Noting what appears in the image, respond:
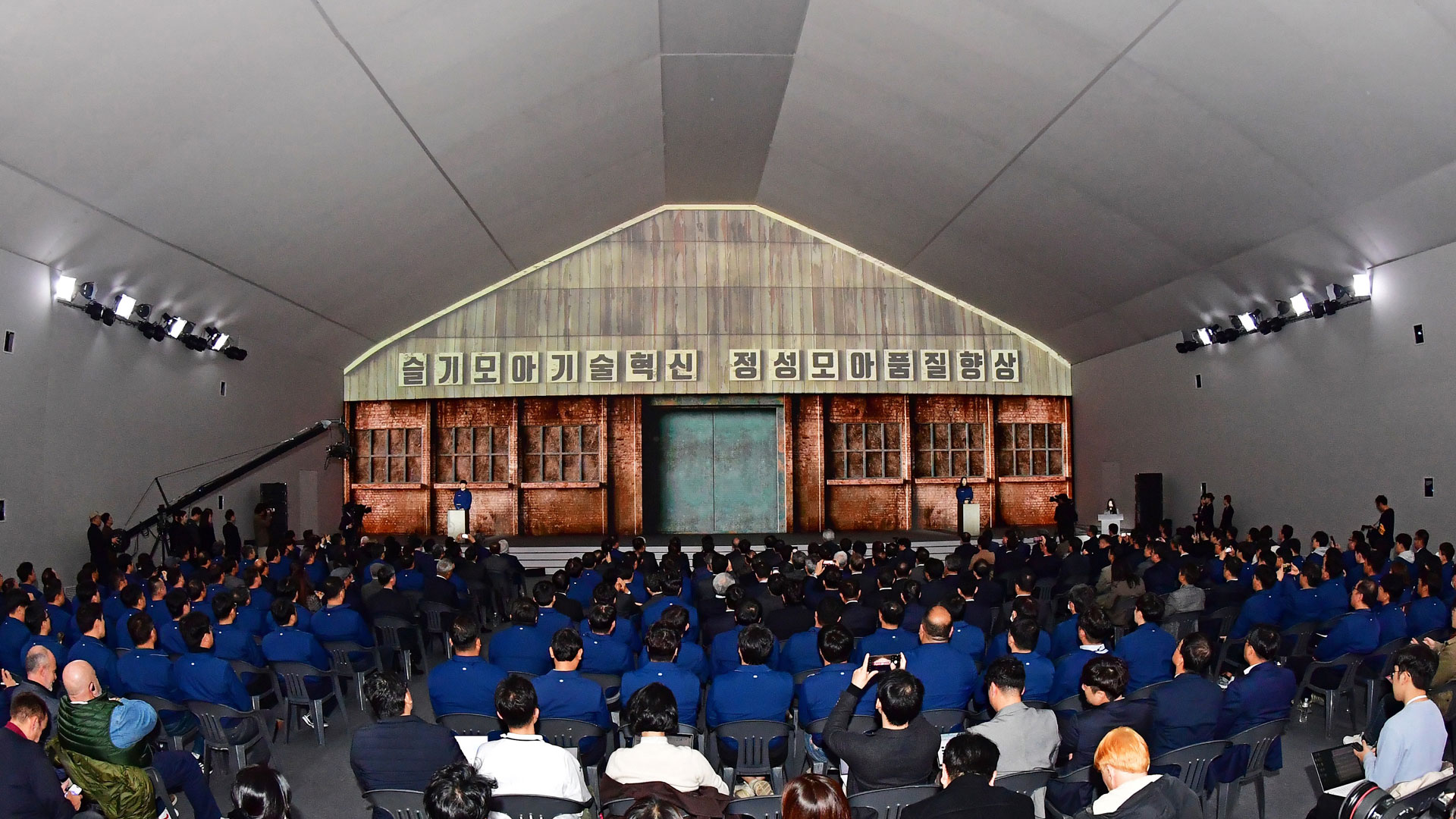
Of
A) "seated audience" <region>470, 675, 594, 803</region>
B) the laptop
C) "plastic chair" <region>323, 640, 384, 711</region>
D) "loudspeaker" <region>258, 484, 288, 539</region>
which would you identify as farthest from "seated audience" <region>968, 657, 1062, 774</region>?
"loudspeaker" <region>258, 484, 288, 539</region>

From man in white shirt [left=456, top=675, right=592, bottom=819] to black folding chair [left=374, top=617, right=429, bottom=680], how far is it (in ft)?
14.5

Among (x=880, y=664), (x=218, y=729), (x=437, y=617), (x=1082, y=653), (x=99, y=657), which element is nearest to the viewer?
(x=880, y=664)

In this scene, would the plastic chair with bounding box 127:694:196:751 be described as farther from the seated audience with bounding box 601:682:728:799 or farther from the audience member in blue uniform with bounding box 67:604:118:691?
the seated audience with bounding box 601:682:728:799

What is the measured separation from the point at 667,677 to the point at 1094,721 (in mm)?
1944

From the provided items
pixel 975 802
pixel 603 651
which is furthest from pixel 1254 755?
pixel 603 651

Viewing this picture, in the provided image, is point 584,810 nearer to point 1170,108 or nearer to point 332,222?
point 1170,108

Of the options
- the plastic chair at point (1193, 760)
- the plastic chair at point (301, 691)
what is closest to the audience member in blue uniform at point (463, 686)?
the plastic chair at point (301, 691)

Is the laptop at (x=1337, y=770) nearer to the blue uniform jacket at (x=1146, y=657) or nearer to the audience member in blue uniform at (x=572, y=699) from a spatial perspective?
the blue uniform jacket at (x=1146, y=657)

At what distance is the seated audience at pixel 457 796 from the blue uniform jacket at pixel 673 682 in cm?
215

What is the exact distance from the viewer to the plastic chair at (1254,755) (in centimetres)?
446

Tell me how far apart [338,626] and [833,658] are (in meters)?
3.85

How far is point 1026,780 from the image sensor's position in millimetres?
3916

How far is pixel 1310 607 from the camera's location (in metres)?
7.38

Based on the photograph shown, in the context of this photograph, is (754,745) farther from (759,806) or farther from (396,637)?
(396,637)
